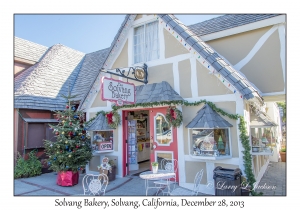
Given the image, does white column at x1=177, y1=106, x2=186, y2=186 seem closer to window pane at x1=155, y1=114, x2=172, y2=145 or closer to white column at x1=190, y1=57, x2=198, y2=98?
window pane at x1=155, y1=114, x2=172, y2=145

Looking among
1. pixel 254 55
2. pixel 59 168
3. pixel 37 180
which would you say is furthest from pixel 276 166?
pixel 37 180

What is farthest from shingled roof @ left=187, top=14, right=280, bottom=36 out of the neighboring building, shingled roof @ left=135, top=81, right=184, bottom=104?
shingled roof @ left=135, top=81, right=184, bottom=104

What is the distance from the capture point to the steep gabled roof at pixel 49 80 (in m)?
9.02

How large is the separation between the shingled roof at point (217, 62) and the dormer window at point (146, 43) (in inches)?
29.1

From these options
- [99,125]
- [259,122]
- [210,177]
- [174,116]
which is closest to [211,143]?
[210,177]

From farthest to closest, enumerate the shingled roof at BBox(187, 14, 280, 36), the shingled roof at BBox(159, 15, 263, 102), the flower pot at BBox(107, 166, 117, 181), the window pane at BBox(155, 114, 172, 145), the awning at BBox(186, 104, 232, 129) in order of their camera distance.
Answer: the shingled roof at BBox(187, 14, 280, 36) < the flower pot at BBox(107, 166, 117, 181) < the window pane at BBox(155, 114, 172, 145) < the awning at BBox(186, 104, 232, 129) < the shingled roof at BBox(159, 15, 263, 102)

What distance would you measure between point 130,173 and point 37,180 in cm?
340

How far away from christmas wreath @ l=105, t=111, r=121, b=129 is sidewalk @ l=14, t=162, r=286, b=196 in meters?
1.97

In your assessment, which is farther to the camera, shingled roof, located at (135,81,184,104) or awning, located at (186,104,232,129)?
shingled roof, located at (135,81,184,104)

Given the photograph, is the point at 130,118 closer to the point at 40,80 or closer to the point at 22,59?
the point at 40,80

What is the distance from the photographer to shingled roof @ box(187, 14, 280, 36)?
301 inches

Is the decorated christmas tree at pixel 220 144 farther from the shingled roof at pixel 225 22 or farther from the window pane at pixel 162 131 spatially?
the shingled roof at pixel 225 22

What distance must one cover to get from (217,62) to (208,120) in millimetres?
1635

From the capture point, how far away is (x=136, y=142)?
8.92 meters
